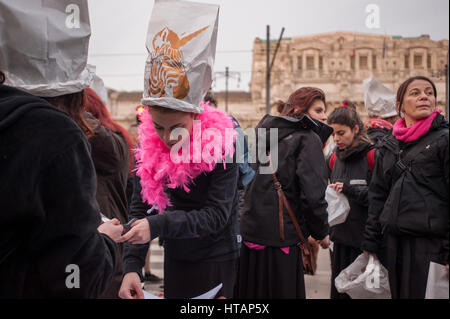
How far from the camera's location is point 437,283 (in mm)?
1885

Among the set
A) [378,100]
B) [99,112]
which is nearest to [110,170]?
[99,112]

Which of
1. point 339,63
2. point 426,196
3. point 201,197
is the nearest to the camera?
point 201,197

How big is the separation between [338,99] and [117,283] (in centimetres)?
2900

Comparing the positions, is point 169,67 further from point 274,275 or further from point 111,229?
point 274,275

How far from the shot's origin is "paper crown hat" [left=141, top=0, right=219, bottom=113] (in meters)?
1.69

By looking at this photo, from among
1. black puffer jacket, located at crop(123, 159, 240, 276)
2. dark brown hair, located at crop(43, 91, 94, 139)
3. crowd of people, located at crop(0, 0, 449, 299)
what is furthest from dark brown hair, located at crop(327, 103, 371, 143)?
dark brown hair, located at crop(43, 91, 94, 139)

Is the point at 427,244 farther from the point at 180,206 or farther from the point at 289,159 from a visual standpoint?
the point at 180,206

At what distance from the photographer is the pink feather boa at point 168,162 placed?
1.77 meters

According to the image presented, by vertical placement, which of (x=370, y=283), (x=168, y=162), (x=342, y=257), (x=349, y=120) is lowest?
(x=342, y=257)

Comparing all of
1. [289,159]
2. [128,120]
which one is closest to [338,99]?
[128,120]

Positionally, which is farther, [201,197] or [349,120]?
[349,120]

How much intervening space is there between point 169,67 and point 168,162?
49 centimetres

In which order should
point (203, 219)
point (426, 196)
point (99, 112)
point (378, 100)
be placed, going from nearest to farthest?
1. point (203, 219)
2. point (426, 196)
3. point (99, 112)
4. point (378, 100)

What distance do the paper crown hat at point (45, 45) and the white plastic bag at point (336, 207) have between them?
246 cm
